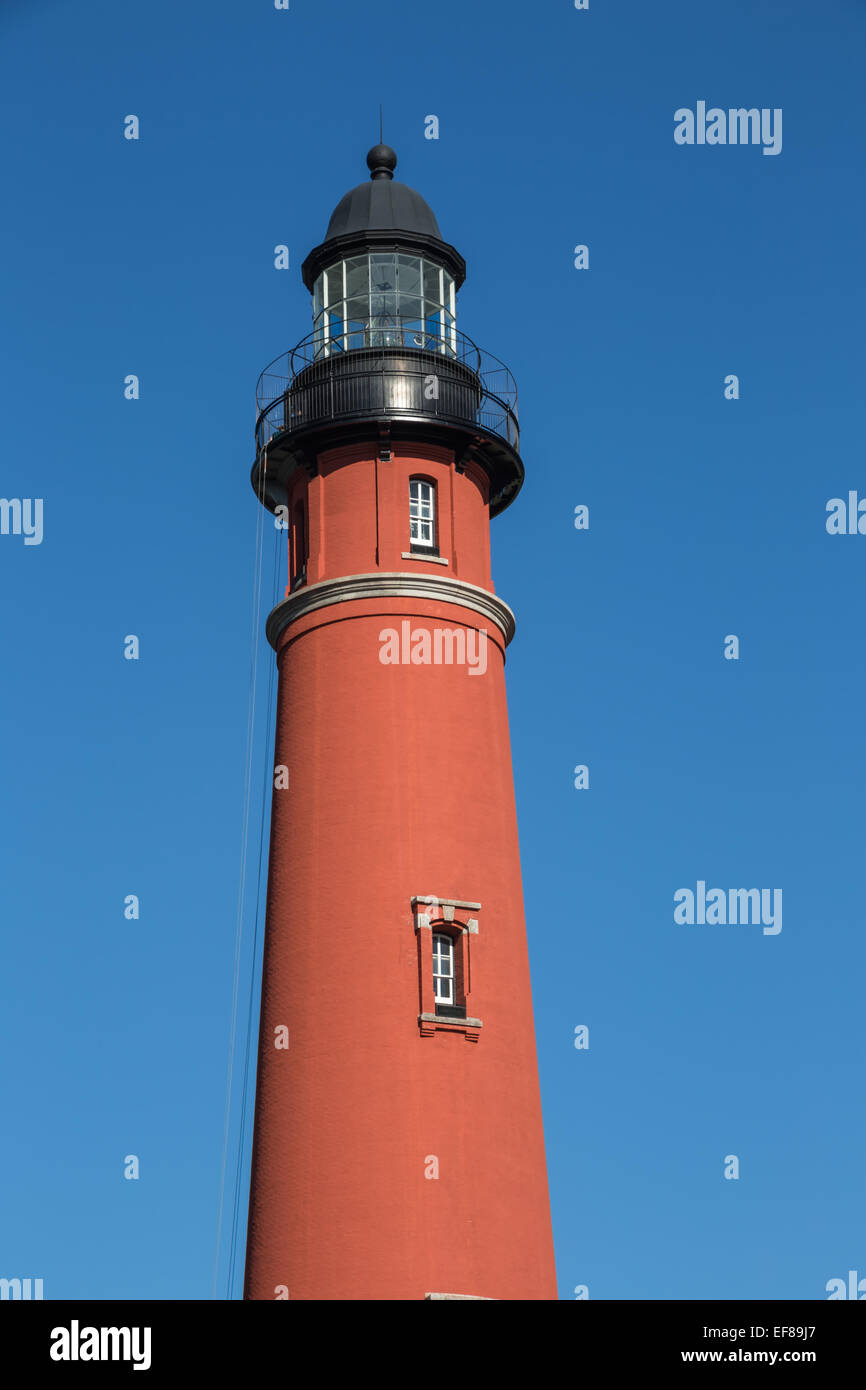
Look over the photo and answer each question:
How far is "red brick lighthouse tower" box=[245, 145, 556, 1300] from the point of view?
32.4 metres

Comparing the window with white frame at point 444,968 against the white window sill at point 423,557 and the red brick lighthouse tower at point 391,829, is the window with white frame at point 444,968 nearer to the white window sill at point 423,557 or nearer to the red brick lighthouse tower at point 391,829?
the red brick lighthouse tower at point 391,829

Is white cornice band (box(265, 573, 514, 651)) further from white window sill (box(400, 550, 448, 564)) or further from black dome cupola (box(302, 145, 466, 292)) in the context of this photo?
black dome cupola (box(302, 145, 466, 292))

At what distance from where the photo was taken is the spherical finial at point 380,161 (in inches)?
1601

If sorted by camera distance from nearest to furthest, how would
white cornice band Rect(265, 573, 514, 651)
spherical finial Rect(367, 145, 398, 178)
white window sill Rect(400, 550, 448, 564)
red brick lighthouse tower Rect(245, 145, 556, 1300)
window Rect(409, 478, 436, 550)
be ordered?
red brick lighthouse tower Rect(245, 145, 556, 1300) → white cornice band Rect(265, 573, 514, 651) → white window sill Rect(400, 550, 448, 564) → window Rect(409, 478, 436, 550) → spherical finial Rect(367, 145, 398, 178)

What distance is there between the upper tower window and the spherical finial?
2352 millimetres

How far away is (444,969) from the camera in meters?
34.2

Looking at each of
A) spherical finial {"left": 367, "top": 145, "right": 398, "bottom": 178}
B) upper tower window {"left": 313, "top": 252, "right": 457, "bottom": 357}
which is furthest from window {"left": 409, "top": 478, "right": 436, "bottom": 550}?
spherical finial {"left": 367, "top": 145, "right": 398, "bottom": 178}

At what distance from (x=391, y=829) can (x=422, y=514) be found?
6443mm

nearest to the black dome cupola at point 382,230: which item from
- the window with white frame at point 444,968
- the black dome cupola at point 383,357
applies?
the black dome cupola at point 383,357

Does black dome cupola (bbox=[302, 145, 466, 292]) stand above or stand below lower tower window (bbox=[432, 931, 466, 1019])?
above

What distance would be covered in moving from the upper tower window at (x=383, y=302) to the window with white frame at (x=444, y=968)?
1158 cm

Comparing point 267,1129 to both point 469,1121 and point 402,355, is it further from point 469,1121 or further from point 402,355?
point 402,355

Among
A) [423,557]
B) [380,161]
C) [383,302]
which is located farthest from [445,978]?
[380,161]

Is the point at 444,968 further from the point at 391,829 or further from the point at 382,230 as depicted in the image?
the point at 382,230
